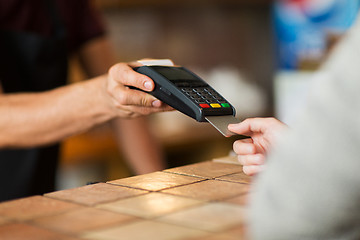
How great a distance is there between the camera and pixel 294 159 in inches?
15.1

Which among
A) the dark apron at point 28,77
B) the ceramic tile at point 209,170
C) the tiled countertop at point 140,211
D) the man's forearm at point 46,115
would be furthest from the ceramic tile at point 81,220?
the dark apron at point 28,77

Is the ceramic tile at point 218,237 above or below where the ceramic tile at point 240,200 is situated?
above

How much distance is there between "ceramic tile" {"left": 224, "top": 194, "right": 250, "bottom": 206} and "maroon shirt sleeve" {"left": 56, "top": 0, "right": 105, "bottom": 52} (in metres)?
0.91

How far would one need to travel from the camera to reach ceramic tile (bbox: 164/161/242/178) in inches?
28.8

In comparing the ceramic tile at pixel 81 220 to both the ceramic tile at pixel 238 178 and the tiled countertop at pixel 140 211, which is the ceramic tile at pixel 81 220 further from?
the ceramic tile at pixel 238 178

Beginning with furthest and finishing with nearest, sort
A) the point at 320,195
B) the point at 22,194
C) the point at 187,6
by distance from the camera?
the point at 187,6 → the point at 22,194 → the point at 320,195

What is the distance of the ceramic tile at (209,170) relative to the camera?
73 cm

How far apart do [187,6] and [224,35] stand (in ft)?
1.00

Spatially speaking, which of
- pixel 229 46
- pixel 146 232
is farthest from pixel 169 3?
pixel 146 232

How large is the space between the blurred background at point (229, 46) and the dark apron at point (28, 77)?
1.06m

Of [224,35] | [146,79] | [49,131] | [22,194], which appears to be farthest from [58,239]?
[224,35]

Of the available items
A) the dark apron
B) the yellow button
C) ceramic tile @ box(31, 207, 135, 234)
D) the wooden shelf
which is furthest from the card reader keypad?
the wooden shelf

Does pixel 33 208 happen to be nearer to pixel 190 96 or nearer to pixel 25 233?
pixel 25 233

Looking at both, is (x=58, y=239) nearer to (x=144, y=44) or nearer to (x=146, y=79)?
(x=146, y=79)
